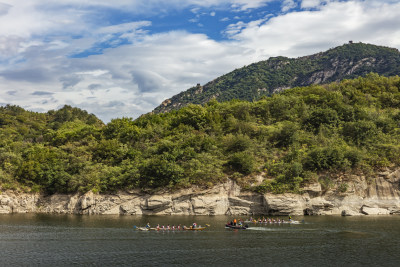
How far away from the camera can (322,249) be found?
38.5 m

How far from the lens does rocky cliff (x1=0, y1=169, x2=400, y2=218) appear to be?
64.3m

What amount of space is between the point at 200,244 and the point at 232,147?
121 ft

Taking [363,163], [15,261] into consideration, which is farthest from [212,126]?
[15,261]

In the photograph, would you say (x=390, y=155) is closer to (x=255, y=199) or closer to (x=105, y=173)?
(x=255, y=199)

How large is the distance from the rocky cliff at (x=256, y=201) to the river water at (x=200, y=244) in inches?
282

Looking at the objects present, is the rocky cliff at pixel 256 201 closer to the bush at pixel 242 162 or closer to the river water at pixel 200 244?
the bush at pixel 242 162

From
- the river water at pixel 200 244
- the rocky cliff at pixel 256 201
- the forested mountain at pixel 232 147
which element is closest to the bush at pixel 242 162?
the forested mountain at pixel 232 147

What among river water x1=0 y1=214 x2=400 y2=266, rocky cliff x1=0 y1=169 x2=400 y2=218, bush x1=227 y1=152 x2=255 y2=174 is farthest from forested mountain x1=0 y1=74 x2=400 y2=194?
river water x1=0 y1=214 x2=400 y2=266

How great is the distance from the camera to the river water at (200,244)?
3384 cm

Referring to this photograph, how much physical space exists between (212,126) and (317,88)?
3440cm

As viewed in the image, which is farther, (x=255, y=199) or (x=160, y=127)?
(x=160, y=127)

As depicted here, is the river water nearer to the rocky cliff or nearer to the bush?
the rocky cliff

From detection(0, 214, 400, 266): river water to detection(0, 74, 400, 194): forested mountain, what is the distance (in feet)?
40.8

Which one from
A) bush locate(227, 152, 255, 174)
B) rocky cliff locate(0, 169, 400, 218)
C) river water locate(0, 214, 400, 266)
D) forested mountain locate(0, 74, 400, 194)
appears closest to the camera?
river water locate(0, 214, 400, 266)
